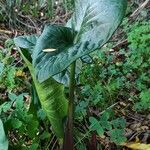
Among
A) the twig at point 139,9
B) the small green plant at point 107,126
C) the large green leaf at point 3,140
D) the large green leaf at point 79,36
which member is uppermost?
the large green leaf at point 79,36

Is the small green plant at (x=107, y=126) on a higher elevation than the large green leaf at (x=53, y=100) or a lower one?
lower

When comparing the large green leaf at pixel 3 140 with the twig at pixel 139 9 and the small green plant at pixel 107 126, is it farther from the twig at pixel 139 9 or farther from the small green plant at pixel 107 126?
the twig at pixel 139 9

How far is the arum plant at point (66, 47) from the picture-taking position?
1391 mm

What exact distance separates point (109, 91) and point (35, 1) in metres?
1.79

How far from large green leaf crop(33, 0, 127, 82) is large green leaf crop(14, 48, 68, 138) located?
0.87 ft

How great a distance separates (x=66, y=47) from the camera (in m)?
1.50

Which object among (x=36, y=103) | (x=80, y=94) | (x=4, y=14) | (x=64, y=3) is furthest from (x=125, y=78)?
(x=4, y=14)

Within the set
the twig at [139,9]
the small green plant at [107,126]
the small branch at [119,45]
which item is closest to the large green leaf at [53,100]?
the small green plant at [107,126]

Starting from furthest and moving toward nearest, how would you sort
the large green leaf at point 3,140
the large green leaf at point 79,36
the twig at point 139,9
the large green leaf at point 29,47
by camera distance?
the twig at point 139,9, the large green leaf at point 29,47, the large green leaf at point 3,140, the large green leaf at point 79,36

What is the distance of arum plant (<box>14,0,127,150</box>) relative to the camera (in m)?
1.39

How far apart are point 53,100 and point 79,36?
0.39 metres

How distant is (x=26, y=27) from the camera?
3596mm

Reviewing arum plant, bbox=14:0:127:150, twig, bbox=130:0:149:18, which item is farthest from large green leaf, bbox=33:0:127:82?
twig, bbox=130:0:149:18

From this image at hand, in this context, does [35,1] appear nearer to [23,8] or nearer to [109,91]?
[23,8]
